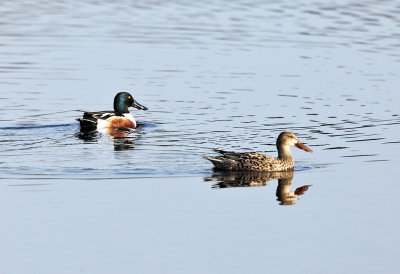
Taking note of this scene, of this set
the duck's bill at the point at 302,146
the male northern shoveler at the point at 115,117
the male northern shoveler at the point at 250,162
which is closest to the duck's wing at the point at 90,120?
the male northern shoveler at the point at 115,117

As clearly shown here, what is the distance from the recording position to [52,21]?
3177 centimetres

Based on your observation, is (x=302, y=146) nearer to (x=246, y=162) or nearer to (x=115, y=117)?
(x=246, y=162)

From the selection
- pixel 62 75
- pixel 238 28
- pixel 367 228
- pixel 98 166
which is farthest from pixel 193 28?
pixel 367 228

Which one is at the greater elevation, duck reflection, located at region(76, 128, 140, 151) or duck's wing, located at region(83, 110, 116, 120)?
duck's wing, located at region(83, 110, 116, 120)

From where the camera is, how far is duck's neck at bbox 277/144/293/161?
15.0 meters

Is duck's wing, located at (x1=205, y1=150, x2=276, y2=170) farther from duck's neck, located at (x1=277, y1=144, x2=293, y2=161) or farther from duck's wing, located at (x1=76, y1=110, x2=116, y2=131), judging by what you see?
duck's wing, located at (x1=76, y1=110, x2=116, y2=131)

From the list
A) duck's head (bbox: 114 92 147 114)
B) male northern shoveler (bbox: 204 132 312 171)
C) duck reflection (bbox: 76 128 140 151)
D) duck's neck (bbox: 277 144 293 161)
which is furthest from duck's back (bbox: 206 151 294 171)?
duck's head (bbox: 114 92 147 114)

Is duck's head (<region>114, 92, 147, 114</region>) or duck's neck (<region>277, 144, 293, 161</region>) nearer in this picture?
duck's neck (<region>277, 144, 293, 161</region>)

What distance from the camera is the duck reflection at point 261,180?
1294 cm

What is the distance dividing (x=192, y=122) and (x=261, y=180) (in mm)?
4661

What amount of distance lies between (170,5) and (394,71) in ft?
41.4

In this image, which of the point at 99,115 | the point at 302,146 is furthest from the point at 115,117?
the point at 302,146

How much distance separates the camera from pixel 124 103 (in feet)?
66.5

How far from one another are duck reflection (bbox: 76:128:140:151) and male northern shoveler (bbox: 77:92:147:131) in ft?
0.48
